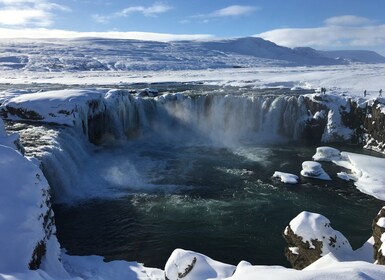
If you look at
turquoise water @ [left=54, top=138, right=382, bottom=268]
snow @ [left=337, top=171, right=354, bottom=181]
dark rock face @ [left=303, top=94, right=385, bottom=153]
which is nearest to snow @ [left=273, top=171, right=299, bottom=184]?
turquoise water @ [left=54, top=138, right=382, bottom=268]

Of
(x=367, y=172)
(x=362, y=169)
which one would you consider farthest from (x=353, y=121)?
(x=367, y=172)

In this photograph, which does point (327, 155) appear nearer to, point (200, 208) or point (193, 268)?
point (200, 208)

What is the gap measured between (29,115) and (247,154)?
17.2 m

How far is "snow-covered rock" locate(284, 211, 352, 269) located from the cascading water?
10.8 ft

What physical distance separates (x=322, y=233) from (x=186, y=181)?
1368 cm

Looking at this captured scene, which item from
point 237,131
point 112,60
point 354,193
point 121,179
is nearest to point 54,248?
point 121,179

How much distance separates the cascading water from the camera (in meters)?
17.9

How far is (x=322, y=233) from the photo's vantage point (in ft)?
39.7

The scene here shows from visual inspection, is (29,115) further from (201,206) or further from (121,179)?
(201,206)

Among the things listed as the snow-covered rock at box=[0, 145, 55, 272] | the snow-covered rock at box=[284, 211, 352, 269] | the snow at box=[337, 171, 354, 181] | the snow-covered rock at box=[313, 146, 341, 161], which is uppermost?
the snow-covered rock at box=[0, 145, 55, 272]

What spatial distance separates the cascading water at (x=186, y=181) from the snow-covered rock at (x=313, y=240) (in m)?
3.28

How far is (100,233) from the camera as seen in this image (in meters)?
18.6

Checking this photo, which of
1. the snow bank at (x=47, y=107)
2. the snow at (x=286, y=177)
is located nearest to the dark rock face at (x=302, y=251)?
the snow at (x=286, y=177)

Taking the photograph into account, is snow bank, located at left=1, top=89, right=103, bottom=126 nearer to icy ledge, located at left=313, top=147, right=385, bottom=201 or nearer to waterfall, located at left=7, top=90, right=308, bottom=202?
waterfall, located at left=7, top=90, right=308, bottom=202
